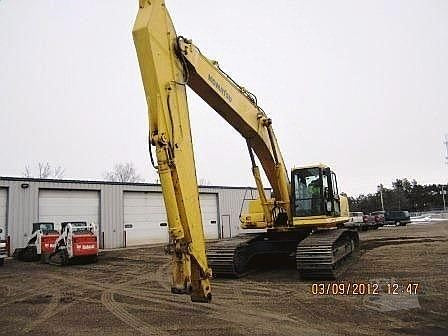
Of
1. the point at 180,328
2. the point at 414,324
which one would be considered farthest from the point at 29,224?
the point at 414,324

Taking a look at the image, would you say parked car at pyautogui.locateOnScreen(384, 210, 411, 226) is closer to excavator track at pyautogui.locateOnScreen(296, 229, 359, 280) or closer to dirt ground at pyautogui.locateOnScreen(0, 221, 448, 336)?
dirt ground at pyautogui.locateOnScreen(0, 221, 448, 336)

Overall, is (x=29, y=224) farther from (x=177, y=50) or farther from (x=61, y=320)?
(x=177, y=50)

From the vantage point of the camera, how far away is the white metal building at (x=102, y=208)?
968 inches

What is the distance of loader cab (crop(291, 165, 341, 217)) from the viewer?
1203 centimetres

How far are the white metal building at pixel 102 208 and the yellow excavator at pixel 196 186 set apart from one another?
A: 32.0 ft

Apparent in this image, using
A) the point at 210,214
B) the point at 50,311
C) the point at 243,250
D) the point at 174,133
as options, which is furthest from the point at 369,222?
the point at 174,133

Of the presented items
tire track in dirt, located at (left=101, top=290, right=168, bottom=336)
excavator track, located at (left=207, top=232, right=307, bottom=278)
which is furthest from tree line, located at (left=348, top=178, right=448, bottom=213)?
tire track in dirt, located at (left=101, top=290, right=168, bottom=336)

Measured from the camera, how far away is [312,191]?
1215 cm

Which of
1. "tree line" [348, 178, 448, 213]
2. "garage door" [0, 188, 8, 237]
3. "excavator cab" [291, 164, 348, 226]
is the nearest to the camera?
"excavator cab" [291, 164, 348, 226]

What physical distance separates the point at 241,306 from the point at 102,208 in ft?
72.8

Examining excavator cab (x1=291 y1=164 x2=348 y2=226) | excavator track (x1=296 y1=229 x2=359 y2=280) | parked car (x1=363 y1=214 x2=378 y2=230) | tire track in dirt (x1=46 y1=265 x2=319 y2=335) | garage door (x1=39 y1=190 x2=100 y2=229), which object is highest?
garage door (x1=39 y1=190 x2=100 y2=229)
